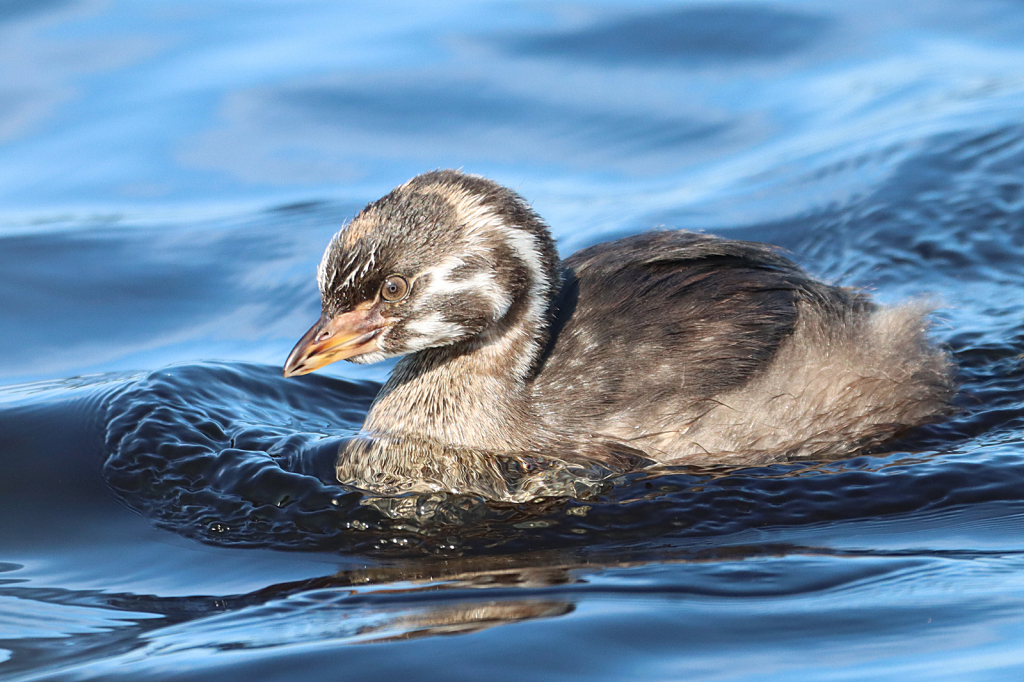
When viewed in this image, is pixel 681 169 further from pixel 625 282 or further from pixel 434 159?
pixel 625 282

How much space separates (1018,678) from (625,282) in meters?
3.01

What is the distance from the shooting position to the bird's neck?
6.39 metres

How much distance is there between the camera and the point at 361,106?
11828 mm

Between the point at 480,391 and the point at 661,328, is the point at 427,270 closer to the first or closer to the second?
the point at 480,391

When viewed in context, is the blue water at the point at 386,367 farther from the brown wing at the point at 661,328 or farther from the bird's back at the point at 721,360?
the brown wing at the point at 661,328

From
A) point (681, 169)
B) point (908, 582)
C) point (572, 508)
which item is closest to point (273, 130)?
point (681, 169)

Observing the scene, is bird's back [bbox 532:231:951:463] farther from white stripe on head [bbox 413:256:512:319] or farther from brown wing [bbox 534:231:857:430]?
white stripe on head [bbox 413:256:512:319]

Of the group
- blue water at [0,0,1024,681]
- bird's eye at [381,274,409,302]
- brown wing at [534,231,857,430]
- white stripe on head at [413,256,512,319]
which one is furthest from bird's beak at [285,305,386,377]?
brown wing at [534,231,857,430]

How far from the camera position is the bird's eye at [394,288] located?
6.17 metres

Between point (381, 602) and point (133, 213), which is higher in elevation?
point (133, 213)

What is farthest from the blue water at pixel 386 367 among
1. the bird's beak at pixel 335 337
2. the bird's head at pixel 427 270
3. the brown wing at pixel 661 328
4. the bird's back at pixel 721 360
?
the bird's head at pixel 427 270

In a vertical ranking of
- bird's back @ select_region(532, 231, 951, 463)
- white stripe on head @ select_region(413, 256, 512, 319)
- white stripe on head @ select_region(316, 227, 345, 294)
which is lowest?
bird's back @ select_region(532, 231, 951, 463)

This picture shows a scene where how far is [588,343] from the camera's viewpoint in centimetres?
641

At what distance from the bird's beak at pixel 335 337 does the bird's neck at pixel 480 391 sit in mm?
533
